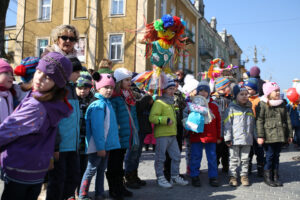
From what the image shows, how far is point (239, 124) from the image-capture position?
495cm

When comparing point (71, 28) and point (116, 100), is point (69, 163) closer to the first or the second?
point (116, 100)

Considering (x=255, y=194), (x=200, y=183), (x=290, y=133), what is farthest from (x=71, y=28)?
(x=290, y=133)

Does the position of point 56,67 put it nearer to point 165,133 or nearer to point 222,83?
point 165,133

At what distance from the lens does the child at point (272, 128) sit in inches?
192

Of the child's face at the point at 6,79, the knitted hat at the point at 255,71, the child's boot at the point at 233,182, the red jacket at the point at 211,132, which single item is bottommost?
the child's boot at the point at 233,182

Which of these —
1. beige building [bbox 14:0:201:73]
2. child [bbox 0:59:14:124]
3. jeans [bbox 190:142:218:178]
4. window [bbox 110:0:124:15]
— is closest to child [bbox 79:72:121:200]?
child [bbox 0:59:14:124]

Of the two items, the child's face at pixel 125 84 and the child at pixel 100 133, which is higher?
the child's face at pixel 125 84

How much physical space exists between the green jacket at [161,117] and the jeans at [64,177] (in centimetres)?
177

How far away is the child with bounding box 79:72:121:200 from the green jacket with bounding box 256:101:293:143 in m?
2.70

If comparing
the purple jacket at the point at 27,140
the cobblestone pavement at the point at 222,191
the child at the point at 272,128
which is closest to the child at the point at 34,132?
the purple jacket at the point at 27,140

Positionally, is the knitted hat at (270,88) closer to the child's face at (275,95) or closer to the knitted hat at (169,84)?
the child's face at (275,95)

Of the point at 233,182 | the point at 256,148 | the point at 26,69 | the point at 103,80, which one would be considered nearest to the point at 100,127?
the point at 103,80

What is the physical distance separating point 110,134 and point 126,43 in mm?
14767

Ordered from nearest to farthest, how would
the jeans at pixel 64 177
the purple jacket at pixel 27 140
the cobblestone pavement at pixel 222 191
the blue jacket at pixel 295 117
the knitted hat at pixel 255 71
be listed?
the purple jacket at pixel 27 140 → the jeans at pixel 64 177 → the cobblestone pavement at pixel 222 191 → the knitted hat at pixel 255 71 → the blue jacket at pixel 295 117
